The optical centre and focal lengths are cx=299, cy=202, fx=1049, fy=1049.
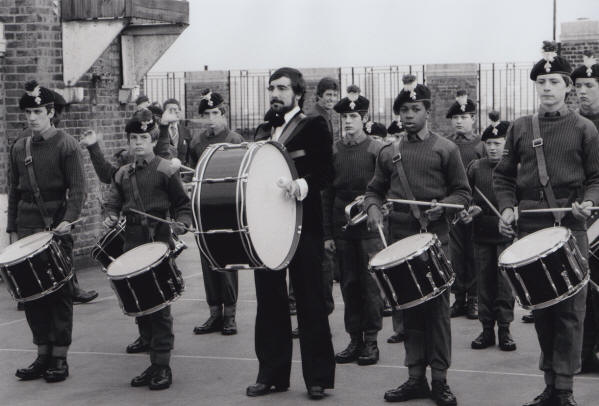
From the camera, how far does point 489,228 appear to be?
Result: 30.1ft

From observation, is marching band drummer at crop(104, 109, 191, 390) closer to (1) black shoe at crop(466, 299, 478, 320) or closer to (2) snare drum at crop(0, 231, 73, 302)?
(2) snare drum at crop(0, 231, 73, 302)

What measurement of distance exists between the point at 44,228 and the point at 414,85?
10.4 ft

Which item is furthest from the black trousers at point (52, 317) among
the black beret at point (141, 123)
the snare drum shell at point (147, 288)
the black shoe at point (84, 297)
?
the black shoe at point (84, 297)

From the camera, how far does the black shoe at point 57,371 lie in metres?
7.83

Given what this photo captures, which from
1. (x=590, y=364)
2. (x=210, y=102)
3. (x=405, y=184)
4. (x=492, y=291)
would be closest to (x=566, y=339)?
(x=590, y=364)

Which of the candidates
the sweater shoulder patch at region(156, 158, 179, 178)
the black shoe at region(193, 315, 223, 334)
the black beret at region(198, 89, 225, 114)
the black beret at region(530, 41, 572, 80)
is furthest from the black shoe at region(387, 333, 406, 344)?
the black beret at region(530, 41, 572, 80)

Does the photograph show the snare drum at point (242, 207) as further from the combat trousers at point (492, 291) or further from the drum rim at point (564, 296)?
the combat trousers at point (492, 291)

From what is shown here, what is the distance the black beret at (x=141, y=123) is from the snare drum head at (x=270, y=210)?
171 centimetres

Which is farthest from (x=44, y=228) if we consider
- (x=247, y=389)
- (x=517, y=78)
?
(x=517, y=78)

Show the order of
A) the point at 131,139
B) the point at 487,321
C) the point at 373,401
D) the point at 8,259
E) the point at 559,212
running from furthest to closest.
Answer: the point at 487,321
the point at 131,139
the point at 8,259
the point at 373,401
the point at 559,212

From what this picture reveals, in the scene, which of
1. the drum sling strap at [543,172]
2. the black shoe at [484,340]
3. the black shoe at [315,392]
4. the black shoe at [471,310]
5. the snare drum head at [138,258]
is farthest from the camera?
the black shoe at [471,310]

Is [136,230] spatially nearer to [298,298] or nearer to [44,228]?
[44,228]

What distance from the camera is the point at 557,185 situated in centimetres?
672

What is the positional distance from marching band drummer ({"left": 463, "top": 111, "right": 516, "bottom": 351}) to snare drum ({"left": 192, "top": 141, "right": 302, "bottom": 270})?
2.40m
